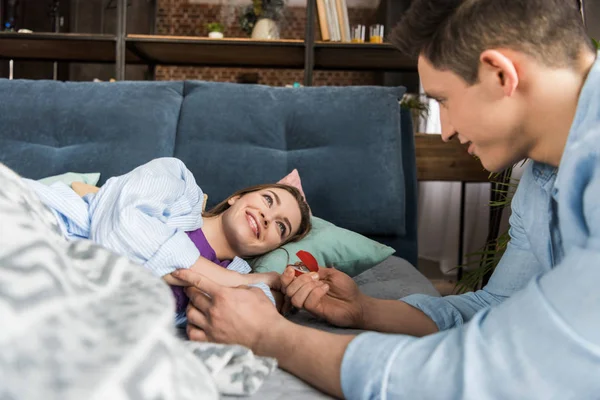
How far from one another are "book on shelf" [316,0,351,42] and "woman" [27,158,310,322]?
5.66 ft

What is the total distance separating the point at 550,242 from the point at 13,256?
811 mm

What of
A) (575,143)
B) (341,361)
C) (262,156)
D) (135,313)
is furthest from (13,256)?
(262,156)

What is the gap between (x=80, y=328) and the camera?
475 millimetres

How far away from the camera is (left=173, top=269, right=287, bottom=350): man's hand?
0.92m

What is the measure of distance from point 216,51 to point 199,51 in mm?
108

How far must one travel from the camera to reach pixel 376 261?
5.54 ft

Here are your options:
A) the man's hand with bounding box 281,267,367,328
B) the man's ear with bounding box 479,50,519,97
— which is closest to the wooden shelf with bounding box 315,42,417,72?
the man's hand with bounding box 281,267,367,328

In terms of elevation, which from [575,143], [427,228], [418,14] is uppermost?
[418,14]

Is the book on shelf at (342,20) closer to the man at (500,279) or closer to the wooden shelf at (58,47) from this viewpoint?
the wooden shelf at (58,47)

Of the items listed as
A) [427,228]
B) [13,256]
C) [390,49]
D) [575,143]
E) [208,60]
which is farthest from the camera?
[427,228]

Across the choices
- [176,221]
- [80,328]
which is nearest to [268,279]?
[176,221]

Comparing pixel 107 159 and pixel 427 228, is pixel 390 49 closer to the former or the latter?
pixel 107 159

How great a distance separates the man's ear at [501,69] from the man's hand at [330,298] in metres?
0.54

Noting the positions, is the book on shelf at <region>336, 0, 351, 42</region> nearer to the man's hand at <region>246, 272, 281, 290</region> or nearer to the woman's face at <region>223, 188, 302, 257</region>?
the woman's face at <region>223, 188, 302, 257</region>
